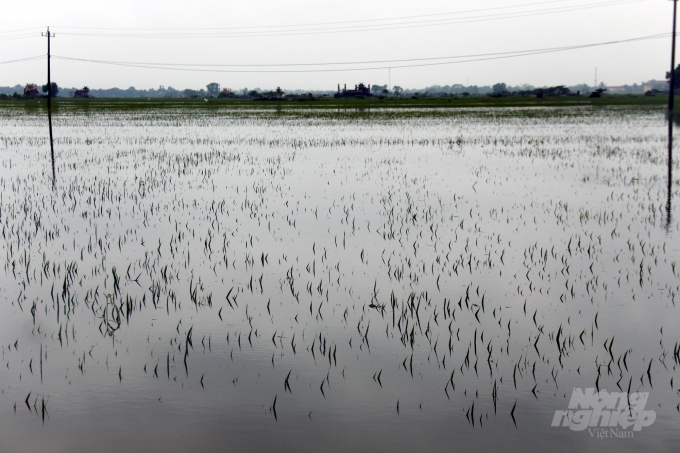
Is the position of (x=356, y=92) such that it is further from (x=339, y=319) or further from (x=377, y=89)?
(x=339, y=319)

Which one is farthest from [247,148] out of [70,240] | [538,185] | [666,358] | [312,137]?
[666,358]

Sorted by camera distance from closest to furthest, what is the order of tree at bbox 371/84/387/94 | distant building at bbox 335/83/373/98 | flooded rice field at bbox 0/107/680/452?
flooded rice field at bbox 0/107/680/452
distant building at bbox 335/83/373/98
tree at bbox 371/84/387/94

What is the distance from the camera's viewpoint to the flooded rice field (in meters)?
4.48

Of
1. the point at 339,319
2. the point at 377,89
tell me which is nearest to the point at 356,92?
the point at 377,89

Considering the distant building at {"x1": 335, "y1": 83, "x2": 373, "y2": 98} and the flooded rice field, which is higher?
the distant building at {"x1": 335, "y1": 83, "x2": 373, "y2": 98}

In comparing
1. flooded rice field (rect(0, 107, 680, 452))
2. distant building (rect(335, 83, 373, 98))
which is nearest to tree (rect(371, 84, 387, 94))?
distant building (rect(335, 83, 373, 98))

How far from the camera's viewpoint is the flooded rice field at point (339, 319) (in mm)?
4477

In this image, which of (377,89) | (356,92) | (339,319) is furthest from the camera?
(377,89)

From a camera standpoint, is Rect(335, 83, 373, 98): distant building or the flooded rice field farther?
Rect(335, 83, 373, 98): distant building

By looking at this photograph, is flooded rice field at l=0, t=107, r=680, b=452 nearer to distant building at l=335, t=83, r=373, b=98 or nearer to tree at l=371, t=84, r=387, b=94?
distant building at l=335, t=83, r=373, b=98

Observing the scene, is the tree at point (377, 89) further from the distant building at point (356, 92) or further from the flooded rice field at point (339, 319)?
the flooded rice field at point (339, 319)

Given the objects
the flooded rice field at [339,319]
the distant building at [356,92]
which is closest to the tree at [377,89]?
the distant building at [356,92]

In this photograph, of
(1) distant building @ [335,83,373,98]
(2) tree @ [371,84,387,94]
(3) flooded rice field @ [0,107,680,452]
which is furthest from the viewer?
→ (2) tree @ [371,84,387,94]

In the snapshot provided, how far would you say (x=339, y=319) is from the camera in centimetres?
659
